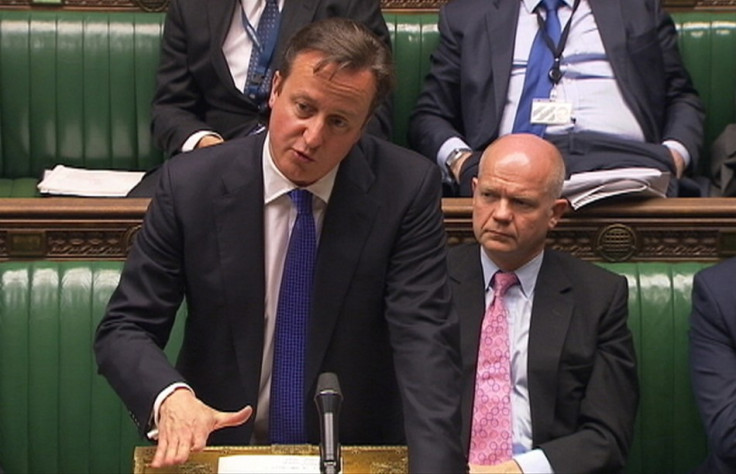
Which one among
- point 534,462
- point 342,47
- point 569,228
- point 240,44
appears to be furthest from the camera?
point 240,44

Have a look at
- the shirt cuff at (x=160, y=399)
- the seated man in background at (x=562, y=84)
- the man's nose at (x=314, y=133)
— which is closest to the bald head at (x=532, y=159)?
the seated man in background at (x=562, y=84)

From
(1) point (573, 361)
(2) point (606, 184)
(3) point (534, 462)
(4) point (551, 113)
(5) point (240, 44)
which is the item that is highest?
(5) point (240, 44)

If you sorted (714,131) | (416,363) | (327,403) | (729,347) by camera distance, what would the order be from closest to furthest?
1. (327,403)
2. (416,363)
3. (729,347)
4. (714,131)

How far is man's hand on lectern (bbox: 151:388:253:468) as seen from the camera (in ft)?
3.50

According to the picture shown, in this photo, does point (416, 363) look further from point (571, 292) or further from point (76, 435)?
point (76, 435)

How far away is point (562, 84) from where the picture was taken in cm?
217

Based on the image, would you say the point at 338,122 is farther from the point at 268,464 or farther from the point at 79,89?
the point at 79,89

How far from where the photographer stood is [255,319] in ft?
4.37

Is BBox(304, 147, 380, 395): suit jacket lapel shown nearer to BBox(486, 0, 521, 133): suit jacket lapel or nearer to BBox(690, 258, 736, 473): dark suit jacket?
BBox(690, 258, 736, 473): dark suit jacket

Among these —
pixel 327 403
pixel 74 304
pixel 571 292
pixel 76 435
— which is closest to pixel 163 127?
pixel 74 304

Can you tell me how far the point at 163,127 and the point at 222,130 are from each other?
10 centimetres

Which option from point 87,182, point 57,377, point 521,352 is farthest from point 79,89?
point 521,352

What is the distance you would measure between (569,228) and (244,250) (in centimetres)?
77

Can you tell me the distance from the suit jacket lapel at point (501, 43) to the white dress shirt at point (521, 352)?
474mm
